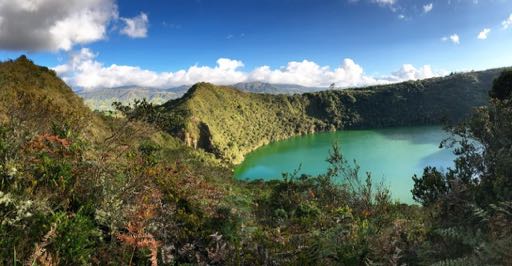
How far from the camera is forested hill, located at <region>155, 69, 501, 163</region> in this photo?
115 meters

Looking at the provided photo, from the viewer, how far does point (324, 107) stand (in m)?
168

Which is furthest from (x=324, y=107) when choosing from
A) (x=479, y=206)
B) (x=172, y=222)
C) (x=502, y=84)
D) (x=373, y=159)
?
(x=172, y=222)

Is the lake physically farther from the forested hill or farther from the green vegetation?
the green vegetation

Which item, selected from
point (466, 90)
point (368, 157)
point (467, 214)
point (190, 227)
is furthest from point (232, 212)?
point (466, 90)

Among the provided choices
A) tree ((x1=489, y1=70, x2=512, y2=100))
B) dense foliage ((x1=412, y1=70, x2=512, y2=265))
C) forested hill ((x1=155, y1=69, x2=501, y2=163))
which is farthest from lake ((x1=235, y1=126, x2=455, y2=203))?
dense foliage ((x1=412, y1=70, x2=512, y2=265))

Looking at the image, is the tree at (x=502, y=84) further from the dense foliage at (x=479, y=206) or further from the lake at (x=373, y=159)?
the dense foliage at (x=479, y=206)

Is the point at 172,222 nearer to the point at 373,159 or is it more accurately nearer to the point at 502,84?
the point at 502,84

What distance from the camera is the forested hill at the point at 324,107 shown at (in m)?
115

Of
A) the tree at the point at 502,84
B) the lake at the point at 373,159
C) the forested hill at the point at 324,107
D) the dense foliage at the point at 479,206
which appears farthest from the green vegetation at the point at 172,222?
the forested hill at the point at 324,107

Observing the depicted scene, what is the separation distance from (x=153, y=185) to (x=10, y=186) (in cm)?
229

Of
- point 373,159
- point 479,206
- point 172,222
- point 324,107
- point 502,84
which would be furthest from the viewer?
point 324,107

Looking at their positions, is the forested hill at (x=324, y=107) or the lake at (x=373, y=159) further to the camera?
the forested hill at (x=324, y=107)

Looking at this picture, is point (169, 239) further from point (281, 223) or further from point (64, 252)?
point (281, 223)

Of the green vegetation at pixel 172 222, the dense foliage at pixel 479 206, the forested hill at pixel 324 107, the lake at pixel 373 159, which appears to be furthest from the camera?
the forested hill at pixel 324 107
